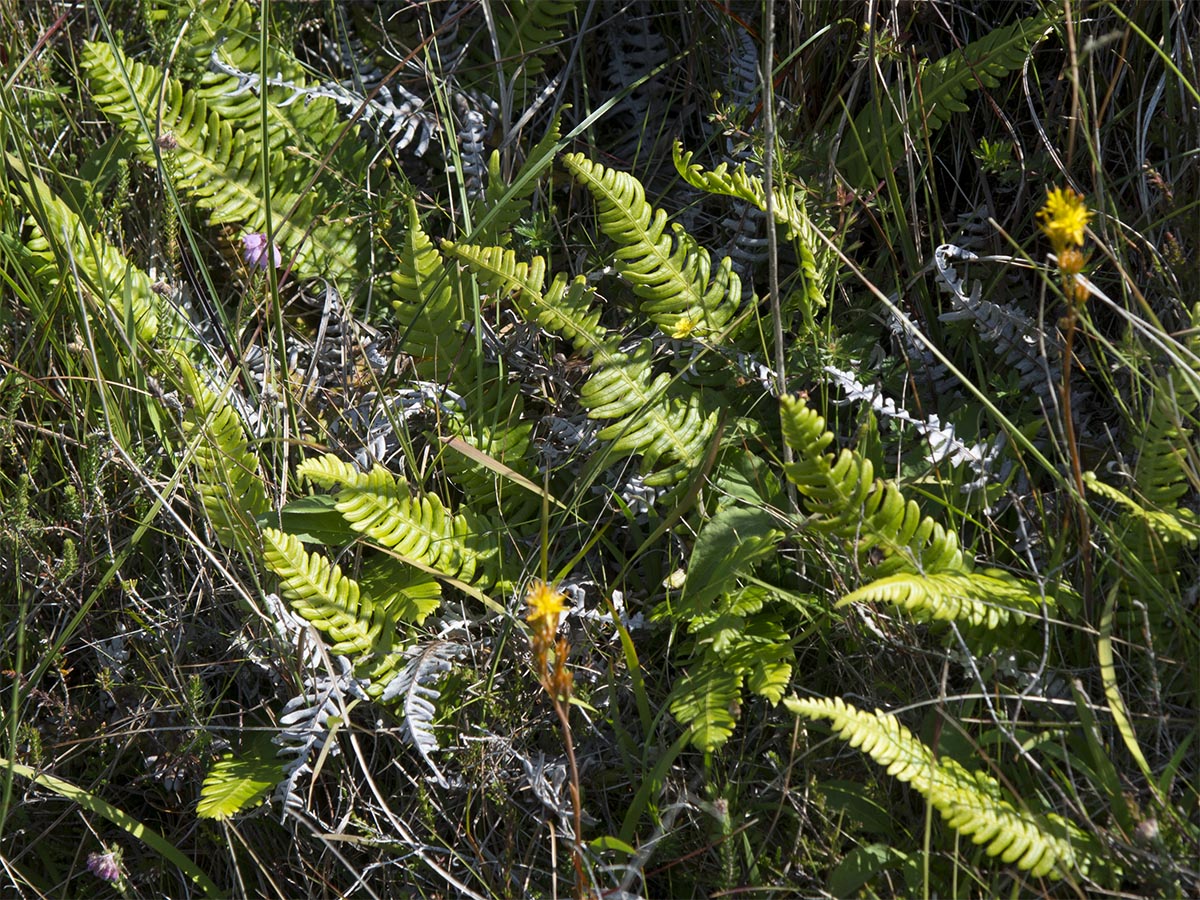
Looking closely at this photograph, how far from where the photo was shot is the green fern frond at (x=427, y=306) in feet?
7.33

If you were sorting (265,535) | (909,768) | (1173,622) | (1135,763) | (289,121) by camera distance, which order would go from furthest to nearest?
1. (289,121)
2. (265,535)
3. (1173,622)
4. (1135,763)
5. (909,768)

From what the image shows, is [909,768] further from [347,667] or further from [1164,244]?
[1164,244]

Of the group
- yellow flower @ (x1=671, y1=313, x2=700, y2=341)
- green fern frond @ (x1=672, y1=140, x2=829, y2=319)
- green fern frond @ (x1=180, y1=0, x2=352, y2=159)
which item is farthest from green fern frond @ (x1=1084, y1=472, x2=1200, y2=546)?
green fern frond @ (x1=180, y1=0, x2=352, y2=159)

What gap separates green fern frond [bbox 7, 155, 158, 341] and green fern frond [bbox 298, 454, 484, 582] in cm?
57

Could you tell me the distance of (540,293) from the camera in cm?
216

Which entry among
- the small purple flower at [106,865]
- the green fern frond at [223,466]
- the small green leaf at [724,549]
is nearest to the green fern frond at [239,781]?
the small purple flower at [106,865]

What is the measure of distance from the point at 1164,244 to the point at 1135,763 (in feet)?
3.36

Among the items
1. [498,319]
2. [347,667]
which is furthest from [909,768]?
[498,319]

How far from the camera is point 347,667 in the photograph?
6.35 ft

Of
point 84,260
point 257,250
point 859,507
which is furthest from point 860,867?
point 84,260

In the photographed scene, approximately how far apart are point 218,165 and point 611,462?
1.20 meters

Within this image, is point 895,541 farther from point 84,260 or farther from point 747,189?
point 84,260

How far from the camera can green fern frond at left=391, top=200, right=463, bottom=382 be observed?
2.23 meters

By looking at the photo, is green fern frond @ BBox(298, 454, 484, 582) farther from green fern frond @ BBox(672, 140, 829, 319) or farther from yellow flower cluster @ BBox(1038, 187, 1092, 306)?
yellow flower cluster @ BBox(1038, 187, 1092, 306)
